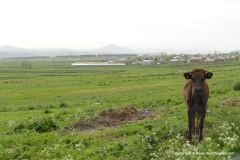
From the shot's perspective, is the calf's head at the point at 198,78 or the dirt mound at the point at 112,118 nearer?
the calf's head at the point at 198,78

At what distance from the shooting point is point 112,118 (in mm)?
17375

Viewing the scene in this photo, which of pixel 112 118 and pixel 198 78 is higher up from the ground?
pixel 198 78

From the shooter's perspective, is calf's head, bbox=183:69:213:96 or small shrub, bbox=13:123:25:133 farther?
small shrub, bbox=13:123:25:133

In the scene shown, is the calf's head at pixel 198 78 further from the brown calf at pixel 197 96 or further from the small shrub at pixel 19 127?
the small shrub at pixel 19 127

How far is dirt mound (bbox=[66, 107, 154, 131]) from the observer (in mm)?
16328

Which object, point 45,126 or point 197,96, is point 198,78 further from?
point 45,126

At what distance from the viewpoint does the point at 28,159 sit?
11.2 m

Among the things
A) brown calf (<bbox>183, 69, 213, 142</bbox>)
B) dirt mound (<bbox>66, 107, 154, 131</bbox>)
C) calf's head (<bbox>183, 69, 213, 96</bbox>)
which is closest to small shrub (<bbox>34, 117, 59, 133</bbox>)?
dirt mound (<bbox>66, 107, 154, 131</bbox>)

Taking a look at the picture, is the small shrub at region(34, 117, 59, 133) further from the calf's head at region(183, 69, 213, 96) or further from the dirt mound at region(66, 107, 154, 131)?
the calf's head at region(183, 69, 213, 96)

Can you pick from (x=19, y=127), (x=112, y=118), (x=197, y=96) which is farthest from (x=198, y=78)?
(x=19, y=127)

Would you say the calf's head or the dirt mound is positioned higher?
the calf's head

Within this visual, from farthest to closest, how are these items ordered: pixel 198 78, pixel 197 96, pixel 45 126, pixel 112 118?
pixel 112 118, pixel 45 126, pixel 197 96, pixel 198 78

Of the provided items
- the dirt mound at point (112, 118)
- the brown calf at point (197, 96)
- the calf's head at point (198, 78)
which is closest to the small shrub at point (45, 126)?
the dirt mound at point (112, 118)

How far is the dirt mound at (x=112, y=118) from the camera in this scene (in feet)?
53.6
